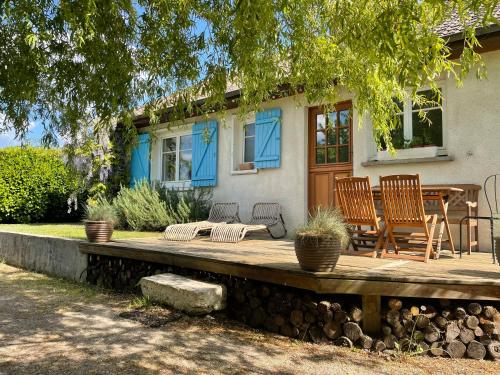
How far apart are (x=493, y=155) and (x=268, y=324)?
149 inches

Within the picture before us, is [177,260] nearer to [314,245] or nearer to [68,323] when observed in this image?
[68,323]

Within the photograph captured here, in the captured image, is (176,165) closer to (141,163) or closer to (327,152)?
(141,163)

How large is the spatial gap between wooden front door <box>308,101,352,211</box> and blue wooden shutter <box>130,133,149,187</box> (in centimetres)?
514

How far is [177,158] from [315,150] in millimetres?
4302

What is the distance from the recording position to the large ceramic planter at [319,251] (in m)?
3.58

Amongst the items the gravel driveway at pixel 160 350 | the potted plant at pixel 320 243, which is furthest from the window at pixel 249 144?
the potted plant at pixel 320 243

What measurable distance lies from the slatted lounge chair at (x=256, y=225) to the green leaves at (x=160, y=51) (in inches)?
111

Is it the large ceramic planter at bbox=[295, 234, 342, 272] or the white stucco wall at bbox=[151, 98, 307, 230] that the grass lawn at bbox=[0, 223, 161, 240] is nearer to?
the white stucco wall at bbox=[151, 98, 307, 230]

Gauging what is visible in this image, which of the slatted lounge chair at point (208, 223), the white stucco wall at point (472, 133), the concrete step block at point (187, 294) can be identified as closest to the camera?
the concrete step block at point (187, 294)

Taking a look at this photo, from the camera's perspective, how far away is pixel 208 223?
305 inches

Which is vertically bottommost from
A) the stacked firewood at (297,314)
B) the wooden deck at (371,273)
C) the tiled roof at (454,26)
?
the stacked firewood at (297,314)

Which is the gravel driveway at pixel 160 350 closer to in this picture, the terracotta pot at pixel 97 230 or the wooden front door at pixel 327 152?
the terracotta pot at pixel 97 230

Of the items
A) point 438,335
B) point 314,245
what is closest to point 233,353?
point 314,245

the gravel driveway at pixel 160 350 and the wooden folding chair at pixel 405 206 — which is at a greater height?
the wooden folding chair at pixel 405 206
